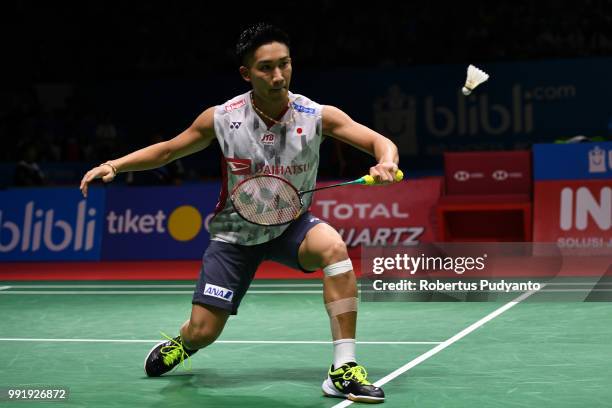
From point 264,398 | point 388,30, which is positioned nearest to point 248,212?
point 264,398

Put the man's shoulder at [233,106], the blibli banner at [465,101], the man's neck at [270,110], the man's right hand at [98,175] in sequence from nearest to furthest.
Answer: the man's right hand at [98,175] → the man's neck at [270,110] → the man's shoulder at [233,106] → the blibli banner at [465,101]

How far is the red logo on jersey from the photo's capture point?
505 centimetres

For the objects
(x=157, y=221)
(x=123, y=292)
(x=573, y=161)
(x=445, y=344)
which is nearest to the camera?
(x=445, y=344)

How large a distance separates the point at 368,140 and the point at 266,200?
56 centimetres

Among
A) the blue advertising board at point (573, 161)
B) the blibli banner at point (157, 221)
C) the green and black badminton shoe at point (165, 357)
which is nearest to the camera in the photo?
the green and black badminton shoe at point (165, 357)

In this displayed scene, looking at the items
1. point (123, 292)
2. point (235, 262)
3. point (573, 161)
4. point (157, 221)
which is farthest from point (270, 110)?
point (157, 221)

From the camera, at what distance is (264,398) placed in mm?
4750

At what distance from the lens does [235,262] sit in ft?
16.9

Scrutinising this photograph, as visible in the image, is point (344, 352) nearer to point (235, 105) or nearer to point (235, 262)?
point (235, 262)

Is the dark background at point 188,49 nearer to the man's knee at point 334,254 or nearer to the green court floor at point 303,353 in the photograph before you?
the green court floor at point 303,353

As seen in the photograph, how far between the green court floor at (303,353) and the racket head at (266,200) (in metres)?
0.83

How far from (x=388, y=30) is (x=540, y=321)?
38.9ft

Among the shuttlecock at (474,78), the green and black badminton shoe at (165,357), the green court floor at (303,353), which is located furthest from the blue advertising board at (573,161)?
the green and black badminton shoe at (165,357)

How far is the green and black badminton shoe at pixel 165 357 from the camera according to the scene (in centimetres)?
536
